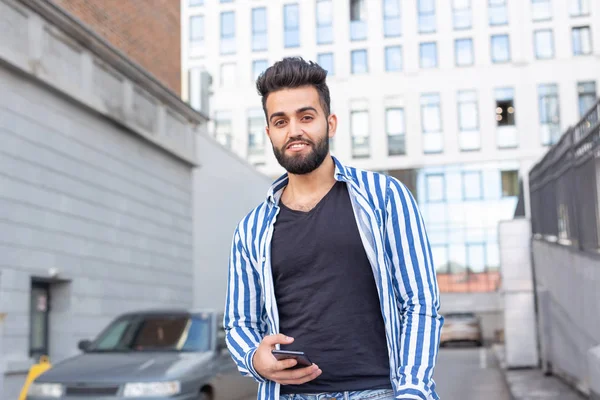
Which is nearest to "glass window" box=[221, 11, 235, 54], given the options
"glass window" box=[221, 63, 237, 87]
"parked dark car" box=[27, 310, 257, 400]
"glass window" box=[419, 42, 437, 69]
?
"glass window" box=[221, 63, 237, 87]

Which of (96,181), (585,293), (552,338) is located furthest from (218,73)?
(585,293)

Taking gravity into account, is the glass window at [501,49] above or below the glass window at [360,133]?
above

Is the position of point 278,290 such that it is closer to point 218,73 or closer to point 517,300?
point 517,300

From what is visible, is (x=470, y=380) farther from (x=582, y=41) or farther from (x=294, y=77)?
(x=582, y=41)

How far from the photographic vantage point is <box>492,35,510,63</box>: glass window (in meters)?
47.6

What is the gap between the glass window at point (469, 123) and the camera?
1875 inches

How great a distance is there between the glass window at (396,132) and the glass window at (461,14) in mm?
5838

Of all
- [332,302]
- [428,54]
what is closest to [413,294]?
[332,302]

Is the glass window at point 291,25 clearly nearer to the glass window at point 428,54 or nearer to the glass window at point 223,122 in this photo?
the glass window at point 223,122

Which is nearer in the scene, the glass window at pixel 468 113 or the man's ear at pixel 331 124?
the man's ear at pixel 331 124

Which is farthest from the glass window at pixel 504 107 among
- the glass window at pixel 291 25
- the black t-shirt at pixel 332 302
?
the black t-shirt at pixel 332 302

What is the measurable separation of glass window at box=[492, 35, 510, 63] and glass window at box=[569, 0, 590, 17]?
3.85 meters

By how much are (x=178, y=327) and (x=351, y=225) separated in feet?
26.2

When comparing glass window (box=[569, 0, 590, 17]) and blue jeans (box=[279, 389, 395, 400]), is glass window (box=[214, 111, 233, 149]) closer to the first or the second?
glass window (box=[569, 0, 590, 17])
